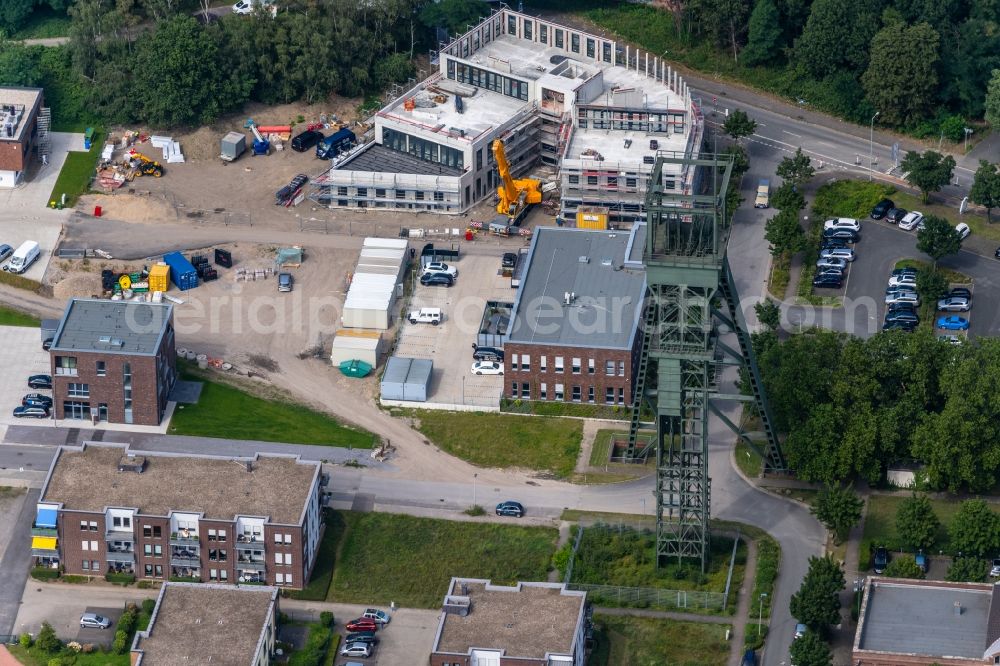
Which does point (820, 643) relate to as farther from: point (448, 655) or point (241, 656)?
point (241, 656)

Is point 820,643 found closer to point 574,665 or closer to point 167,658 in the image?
point 574,665

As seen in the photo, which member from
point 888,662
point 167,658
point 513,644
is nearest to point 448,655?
point 513,644

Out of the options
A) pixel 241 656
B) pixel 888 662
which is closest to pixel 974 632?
pixel 888 662

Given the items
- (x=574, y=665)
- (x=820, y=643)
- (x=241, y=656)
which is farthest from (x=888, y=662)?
(x=241, y=656)

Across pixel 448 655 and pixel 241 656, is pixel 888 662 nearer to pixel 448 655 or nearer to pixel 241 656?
pixel 448 655
